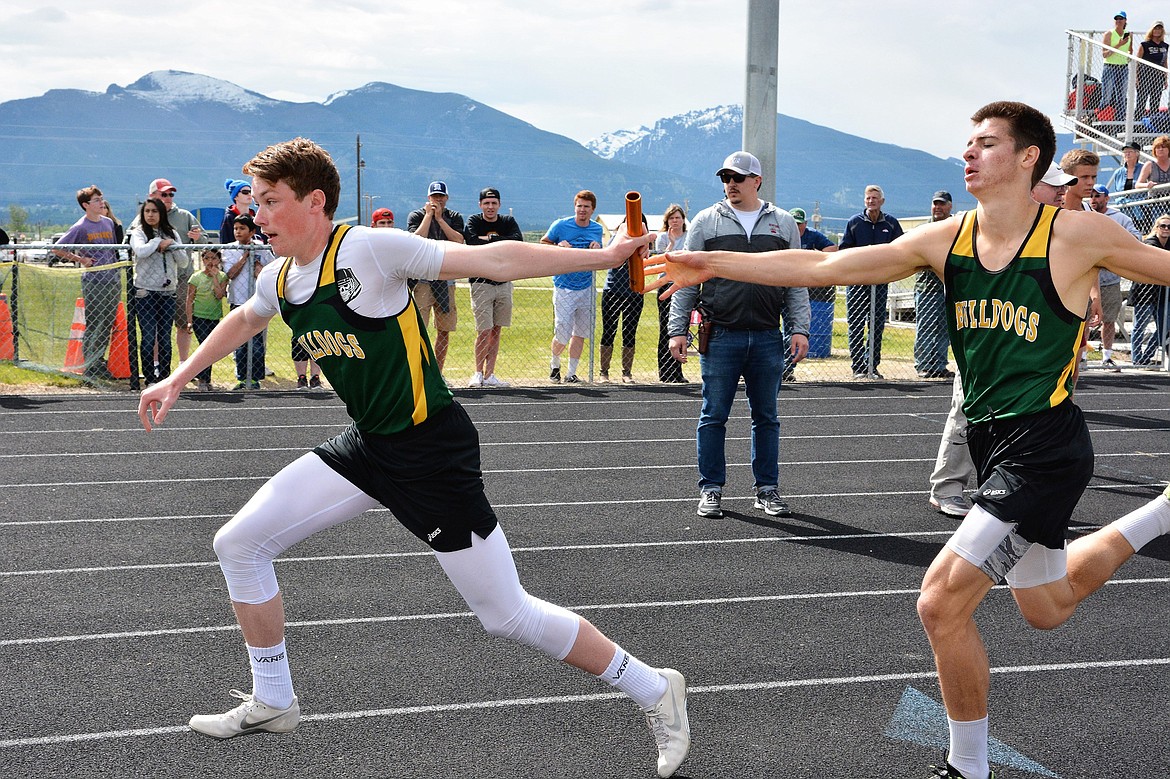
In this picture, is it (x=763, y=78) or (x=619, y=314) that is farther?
(x=619, y=314)

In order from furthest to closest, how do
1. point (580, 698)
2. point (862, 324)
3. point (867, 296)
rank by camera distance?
1. point (862, 324)
2. point (867, 296)
3. point (580, 698)

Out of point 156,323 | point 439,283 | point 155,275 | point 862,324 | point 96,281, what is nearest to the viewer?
point 155,275

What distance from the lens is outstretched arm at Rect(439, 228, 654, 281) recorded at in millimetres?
3652

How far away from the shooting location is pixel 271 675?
3.98 m

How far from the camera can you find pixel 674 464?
30.4 feet

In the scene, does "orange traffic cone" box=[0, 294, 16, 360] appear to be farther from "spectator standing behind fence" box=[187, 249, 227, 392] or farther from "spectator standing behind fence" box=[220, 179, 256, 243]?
"spectator standing behind fence" box=[220, 179, 256, 243]

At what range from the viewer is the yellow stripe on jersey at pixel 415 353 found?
375cm

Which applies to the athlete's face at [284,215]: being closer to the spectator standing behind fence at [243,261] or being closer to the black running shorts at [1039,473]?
the black running shorts at [1039,473]

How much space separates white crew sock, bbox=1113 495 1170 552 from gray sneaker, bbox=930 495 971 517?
117 inches

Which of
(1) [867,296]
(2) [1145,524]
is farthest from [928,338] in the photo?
(2) [1145,524]

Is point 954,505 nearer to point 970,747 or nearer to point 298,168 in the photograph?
point 970,747

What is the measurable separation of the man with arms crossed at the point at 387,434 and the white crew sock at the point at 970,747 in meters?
0.85

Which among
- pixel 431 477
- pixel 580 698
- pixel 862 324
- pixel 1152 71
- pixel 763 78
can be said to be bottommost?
pixel 580 698

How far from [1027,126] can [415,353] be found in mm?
2086
